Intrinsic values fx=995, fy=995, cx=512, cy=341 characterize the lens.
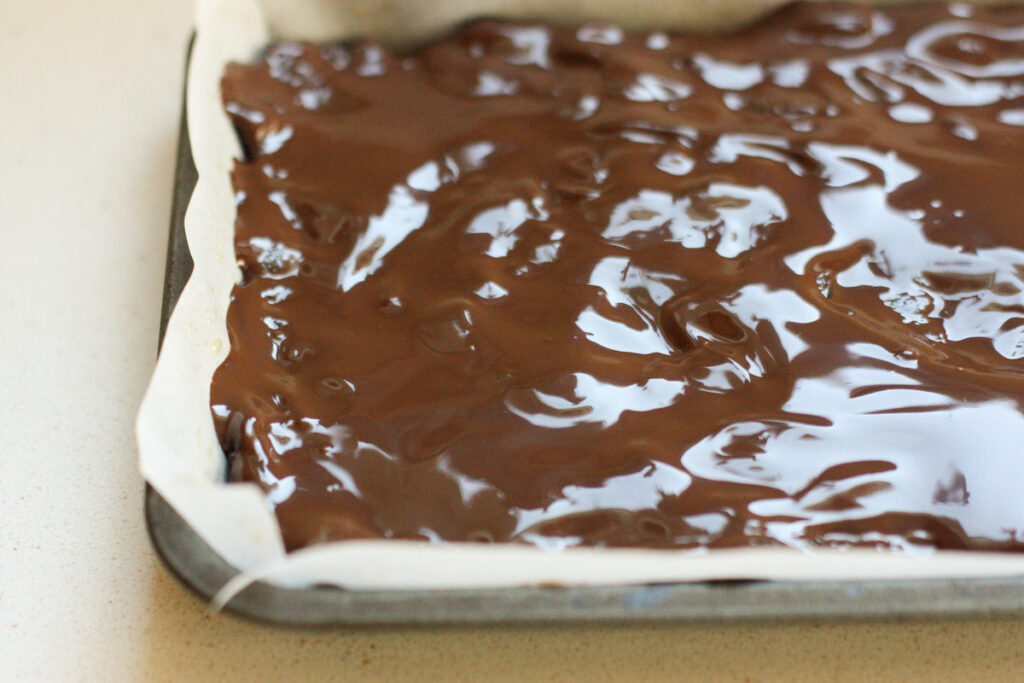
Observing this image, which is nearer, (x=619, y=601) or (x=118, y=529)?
(x=619, y=601)

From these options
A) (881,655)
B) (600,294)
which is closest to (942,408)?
(881,655)

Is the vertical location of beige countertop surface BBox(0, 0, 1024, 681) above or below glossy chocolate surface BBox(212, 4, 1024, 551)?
below

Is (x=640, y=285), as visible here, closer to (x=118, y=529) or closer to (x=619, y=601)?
(x=619, y=601)

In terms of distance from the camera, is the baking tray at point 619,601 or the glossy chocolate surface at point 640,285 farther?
the glossy chocolate surface at point 640,285

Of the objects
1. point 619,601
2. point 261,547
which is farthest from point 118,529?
point 619,601

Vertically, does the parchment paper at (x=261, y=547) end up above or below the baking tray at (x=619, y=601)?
above

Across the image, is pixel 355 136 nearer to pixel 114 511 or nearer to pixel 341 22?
pixel 341 22
